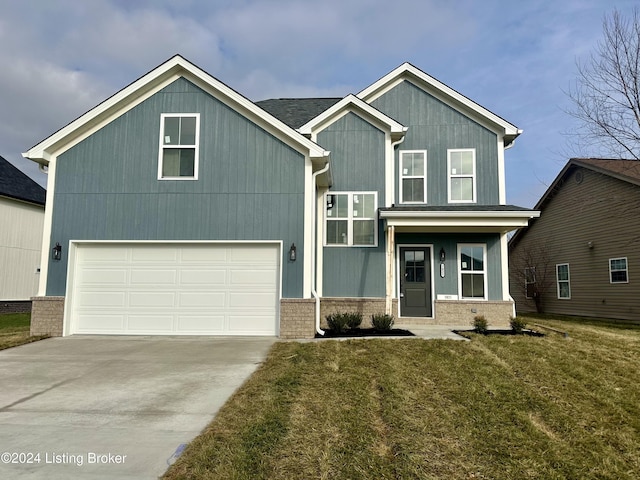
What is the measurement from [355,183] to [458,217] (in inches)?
112

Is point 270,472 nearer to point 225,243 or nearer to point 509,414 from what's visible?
point 509,414

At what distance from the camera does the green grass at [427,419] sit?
11.2 ft

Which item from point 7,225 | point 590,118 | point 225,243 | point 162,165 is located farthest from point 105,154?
point 590,118

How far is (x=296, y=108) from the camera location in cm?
1345

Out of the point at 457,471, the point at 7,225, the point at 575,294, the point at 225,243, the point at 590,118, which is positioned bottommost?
the point at 457,471

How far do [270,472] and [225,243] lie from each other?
6.65 meters

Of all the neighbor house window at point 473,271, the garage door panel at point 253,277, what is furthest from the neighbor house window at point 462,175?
the garage door panel at point 253,277

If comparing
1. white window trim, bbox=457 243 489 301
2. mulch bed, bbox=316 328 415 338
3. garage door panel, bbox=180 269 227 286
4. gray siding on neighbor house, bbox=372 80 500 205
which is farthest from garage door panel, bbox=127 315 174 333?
white window trim, bbox=457 243 489 301

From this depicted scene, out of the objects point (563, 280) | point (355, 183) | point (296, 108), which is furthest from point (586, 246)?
point (296, 108)

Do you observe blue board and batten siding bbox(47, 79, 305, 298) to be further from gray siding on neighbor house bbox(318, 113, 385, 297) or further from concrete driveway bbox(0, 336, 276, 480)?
concrete driveway bbox(0, 336, 276, 480)

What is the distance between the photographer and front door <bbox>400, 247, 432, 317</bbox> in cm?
1150

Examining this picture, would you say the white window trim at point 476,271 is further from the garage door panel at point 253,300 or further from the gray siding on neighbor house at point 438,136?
the garage door panel at point 253,300

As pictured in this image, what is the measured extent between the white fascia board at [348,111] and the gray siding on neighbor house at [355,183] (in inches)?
6.2

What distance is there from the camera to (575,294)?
17.7 meters
